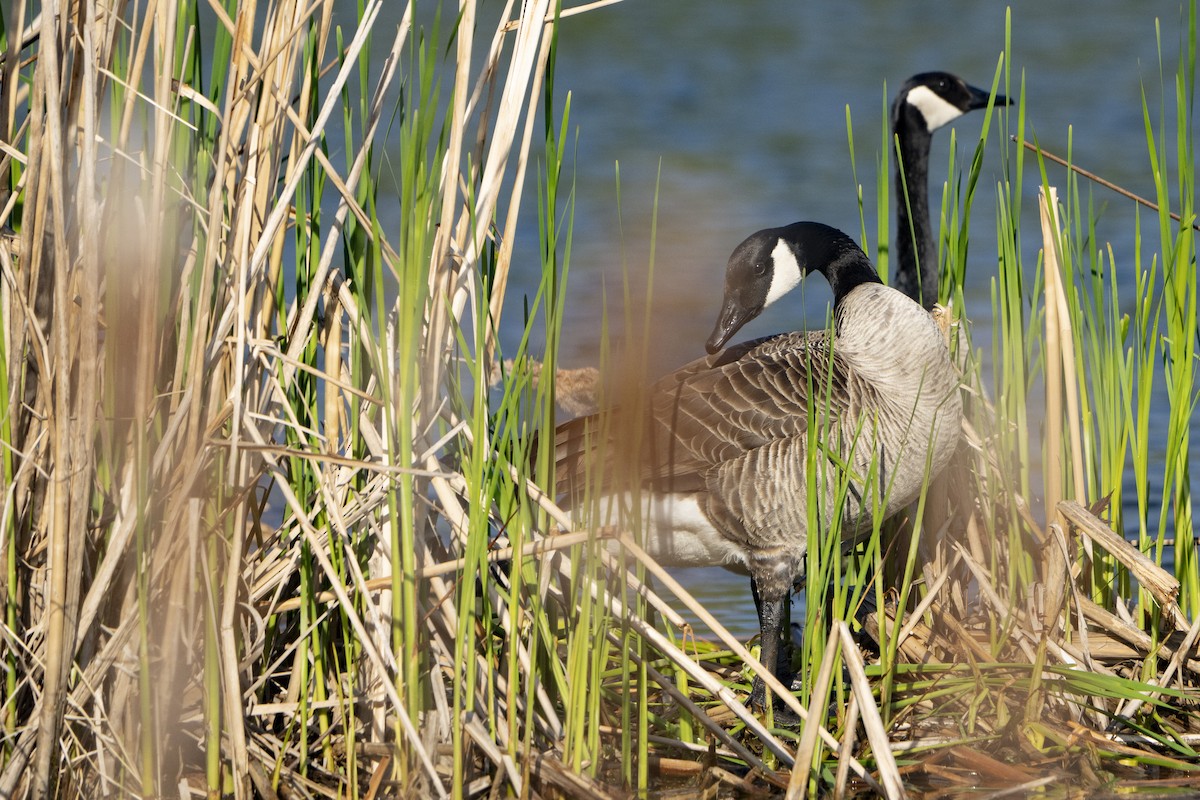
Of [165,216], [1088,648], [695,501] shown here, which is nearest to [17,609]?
[165,216]

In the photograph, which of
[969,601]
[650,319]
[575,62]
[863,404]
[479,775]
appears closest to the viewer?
[650,319]

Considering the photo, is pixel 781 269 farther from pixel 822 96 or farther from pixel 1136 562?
pixel 822 96

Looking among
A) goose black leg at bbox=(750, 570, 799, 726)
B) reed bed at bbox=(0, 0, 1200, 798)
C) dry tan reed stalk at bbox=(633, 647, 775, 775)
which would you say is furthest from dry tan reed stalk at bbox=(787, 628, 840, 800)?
goose black leg at bbox=(750, 570, 799, 726)

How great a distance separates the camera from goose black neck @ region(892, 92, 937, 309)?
5.65 meters

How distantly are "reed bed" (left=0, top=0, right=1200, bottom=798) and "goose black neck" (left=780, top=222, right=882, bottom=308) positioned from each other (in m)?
0.98

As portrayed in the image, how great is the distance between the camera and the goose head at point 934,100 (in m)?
6.65

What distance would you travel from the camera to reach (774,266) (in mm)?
4258

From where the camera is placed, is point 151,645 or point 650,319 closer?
point 650,319

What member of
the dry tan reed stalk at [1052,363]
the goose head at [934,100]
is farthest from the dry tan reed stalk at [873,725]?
the goose head at [934,100]

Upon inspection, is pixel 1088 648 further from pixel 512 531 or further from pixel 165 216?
pixel 165 216

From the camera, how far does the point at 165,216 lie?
2.66 metres

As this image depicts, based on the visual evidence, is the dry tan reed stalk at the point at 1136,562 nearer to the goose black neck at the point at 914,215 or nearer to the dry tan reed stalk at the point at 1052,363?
the dry tan reed stalk at the point at 1052,363

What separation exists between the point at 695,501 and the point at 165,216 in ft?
6.34

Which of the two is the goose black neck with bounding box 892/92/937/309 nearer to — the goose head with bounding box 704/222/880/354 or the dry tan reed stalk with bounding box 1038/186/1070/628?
the goose head with bounding box 704/222/880/354
